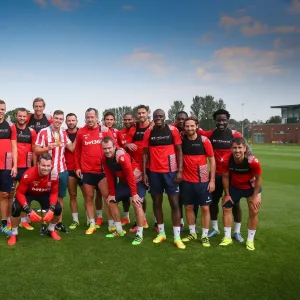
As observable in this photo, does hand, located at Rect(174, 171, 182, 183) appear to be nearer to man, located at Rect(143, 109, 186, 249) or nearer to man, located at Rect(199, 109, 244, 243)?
man, located at Rect(143, 109, 186, 249)

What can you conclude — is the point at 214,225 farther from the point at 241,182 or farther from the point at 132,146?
the point at 132,146

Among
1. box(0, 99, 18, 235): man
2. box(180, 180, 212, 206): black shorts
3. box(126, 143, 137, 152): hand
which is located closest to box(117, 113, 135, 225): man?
box(126, 143, 137, 152): hand

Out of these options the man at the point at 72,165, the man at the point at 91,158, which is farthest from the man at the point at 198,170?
the man at the point at 72,165

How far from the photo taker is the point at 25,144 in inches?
241

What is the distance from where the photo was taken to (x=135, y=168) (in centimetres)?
615

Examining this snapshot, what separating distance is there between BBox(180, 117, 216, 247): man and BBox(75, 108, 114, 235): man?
158 cm

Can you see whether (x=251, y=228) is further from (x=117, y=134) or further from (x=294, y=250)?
(x=117, y=134)

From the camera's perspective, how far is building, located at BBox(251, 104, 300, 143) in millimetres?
68250

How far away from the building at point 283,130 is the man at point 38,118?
68.7m

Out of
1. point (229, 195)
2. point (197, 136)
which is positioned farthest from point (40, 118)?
point (229, 195)

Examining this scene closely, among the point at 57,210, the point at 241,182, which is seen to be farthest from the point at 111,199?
the point at 241,182

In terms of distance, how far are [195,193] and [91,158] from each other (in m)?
2.03

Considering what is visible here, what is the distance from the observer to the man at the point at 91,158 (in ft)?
19.7

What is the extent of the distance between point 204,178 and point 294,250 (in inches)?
69.4
